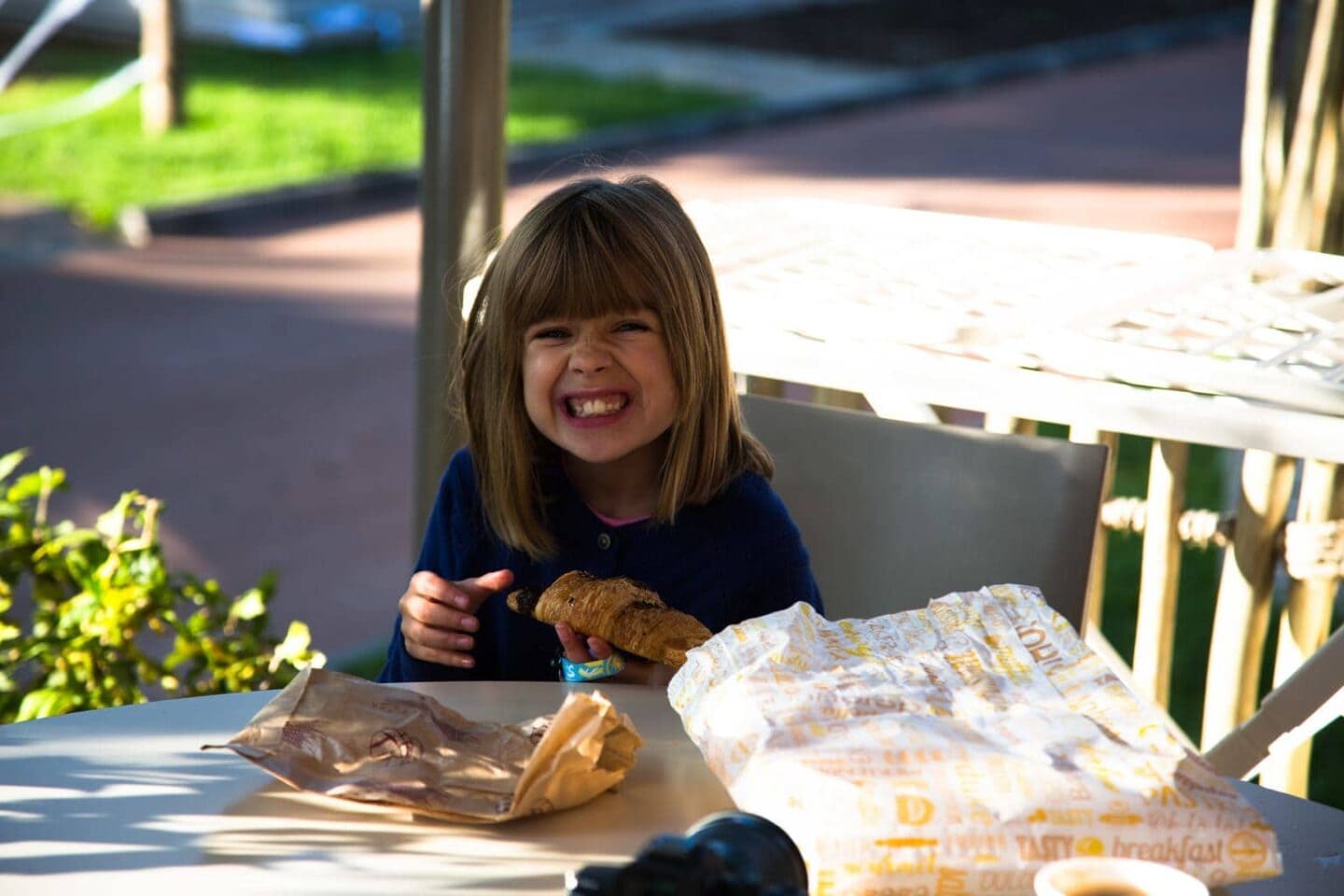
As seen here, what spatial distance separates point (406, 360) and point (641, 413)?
4355mm

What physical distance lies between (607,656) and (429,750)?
0.34 metres

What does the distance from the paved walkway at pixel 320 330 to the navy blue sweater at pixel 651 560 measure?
0.76 m

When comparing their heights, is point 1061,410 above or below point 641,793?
above

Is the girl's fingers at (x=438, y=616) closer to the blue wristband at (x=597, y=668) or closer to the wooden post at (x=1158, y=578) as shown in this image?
the blue wristband at (x=597, y=668)

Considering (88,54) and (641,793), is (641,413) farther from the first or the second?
(88,54)

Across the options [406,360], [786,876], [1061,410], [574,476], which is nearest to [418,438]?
[574,476]

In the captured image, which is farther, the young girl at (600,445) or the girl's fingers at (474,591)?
the young girl at (600,445)

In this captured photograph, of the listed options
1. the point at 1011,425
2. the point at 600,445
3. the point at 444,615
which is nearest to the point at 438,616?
the point at 444,615

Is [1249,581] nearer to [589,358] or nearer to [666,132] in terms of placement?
[589,358]

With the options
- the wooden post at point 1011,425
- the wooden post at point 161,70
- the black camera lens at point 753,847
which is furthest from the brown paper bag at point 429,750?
the wooden post at point 161,70

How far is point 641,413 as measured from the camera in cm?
202

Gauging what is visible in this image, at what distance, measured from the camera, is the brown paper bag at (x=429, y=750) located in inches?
55.1

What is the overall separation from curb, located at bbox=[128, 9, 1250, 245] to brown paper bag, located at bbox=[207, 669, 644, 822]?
3.21m

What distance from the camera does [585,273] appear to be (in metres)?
1.97
